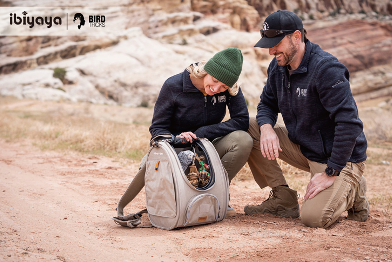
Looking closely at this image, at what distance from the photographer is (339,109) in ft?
9.39

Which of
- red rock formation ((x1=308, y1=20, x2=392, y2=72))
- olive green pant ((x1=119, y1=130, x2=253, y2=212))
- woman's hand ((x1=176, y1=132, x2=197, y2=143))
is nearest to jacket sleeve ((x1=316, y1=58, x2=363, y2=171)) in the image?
Result: olive green pant ((x1=119, y1=130, x2=253, y2=212))

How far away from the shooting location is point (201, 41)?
106ft

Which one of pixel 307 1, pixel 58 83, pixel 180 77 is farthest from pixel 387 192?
pixel 307 1

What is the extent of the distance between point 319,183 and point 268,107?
90 cm

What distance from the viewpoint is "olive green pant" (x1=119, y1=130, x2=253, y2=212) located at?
Answer: 128 inches

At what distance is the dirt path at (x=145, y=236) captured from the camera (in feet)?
7.62

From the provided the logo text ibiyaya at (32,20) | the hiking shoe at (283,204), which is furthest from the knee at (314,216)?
the logo text ibiyaya at (32,20)

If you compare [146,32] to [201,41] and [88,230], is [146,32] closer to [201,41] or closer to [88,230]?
[201,41]

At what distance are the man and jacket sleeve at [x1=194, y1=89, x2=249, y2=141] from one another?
0.50 ft

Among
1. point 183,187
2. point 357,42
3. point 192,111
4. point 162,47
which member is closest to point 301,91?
point 192,111

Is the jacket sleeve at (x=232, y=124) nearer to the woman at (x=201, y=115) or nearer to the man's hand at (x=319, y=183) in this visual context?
the woman at (x=201, y=115)

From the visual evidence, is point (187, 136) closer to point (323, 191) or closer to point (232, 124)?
point (232, 124)

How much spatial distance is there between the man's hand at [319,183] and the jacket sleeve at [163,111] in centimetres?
124

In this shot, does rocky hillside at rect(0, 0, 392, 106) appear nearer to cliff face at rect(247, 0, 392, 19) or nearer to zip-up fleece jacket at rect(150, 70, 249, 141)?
cliff face at rect(247, 0, 392, 19)
